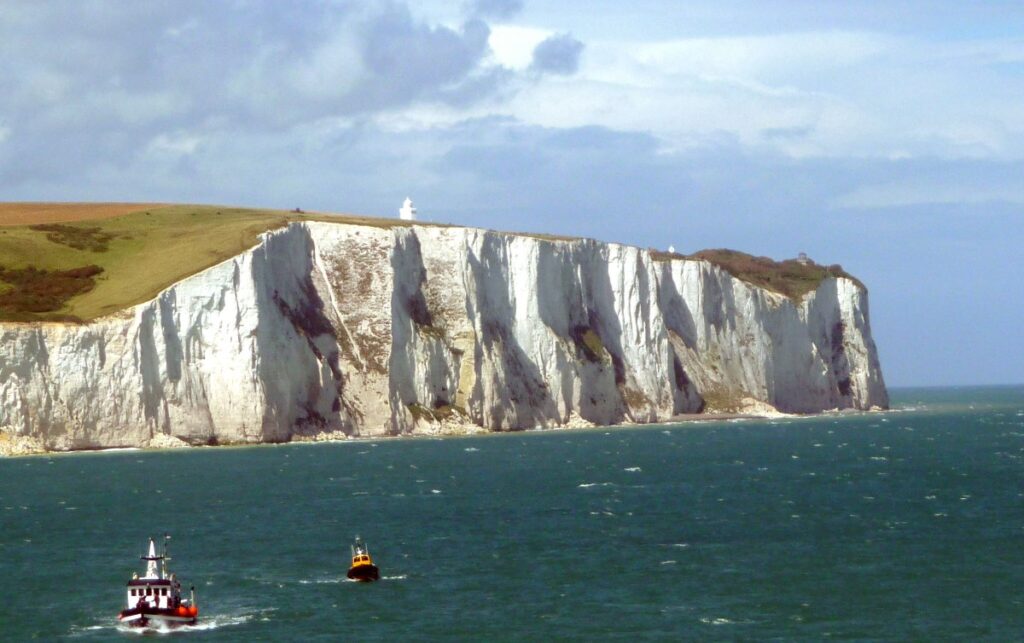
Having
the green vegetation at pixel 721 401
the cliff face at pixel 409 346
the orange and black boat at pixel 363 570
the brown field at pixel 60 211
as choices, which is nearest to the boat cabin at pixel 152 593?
the orange and black boat at pixel 363 570

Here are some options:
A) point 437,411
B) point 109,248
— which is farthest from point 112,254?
point 437,411

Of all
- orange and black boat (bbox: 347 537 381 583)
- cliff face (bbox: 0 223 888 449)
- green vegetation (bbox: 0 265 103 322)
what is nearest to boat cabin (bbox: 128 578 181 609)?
orange and black boat (bbox: 347 537 381 583)

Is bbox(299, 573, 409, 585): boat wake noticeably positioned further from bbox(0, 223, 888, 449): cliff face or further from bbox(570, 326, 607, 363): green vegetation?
bbox(570, 326, 607, 363): green vegetation

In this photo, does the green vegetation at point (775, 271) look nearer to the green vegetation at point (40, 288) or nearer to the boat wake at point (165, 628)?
the green vegetation at point (40, 288)

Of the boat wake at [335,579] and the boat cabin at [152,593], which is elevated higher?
the boat cabin at [152,593]

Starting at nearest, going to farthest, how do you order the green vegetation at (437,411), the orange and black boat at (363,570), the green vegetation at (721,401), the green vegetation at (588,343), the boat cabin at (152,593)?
the boat cabin at (152,593)
the orange and black boat at (363,570)
the green vegetation at (437,411)
the green vegetation at (588,343)
the green vegetation at (721,401)

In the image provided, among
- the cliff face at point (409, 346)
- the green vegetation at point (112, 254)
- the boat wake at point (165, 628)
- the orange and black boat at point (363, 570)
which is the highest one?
the green vegetation at point (112, 254)

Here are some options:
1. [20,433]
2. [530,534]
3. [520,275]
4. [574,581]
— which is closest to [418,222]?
[520,275]

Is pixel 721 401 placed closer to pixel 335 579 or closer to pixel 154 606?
pixel 335 579
